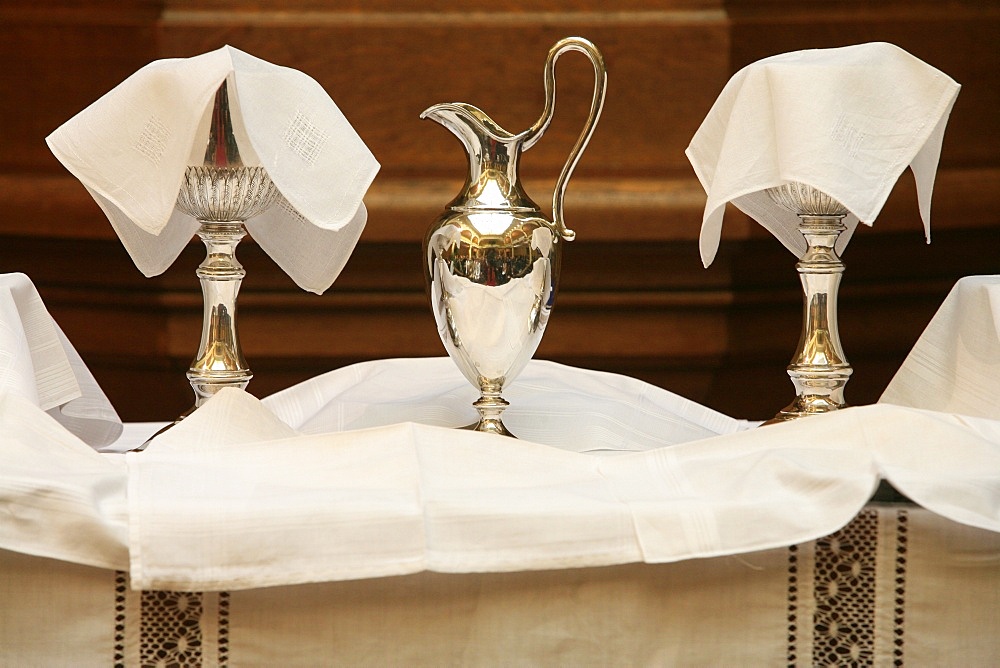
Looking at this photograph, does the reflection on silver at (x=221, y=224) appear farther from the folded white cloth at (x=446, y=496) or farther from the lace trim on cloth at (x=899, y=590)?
the lace trim on cloth at (x=899, y=590)

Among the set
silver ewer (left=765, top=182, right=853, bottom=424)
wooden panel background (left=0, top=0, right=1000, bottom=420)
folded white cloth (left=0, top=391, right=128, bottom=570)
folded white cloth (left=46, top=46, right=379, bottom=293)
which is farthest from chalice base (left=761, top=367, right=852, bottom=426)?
wooden panel background (left=0, top=0, right=1000, bottom=420)

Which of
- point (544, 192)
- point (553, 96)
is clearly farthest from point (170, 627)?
point (544, 192)

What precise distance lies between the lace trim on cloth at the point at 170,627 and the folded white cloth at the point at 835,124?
363mm

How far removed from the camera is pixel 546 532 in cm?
50

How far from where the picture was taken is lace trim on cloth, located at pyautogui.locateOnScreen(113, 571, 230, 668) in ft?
1.67

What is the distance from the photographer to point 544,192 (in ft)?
4.45

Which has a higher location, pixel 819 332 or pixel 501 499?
pixel 819 332

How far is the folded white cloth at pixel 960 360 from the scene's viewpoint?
2.31 ft

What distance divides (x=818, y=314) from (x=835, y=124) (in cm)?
13

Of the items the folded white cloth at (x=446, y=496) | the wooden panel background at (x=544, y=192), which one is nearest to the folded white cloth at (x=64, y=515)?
the folded white cloth at (x=446, y=496)

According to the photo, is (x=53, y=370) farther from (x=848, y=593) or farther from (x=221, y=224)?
(x=848, y=593)

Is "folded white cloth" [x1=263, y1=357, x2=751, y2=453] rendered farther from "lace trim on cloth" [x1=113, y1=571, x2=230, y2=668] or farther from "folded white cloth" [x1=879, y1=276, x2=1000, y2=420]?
"lace trim on cloth" [x1=113, y1=571, x2=230, y2=668]

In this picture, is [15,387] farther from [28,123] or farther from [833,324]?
[28,123]

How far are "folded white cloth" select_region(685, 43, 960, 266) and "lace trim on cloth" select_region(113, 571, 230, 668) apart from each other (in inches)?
14.3
